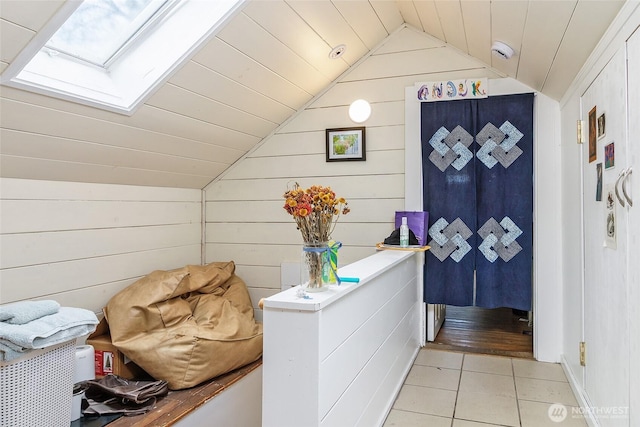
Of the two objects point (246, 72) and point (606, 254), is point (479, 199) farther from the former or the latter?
point (246, 72)

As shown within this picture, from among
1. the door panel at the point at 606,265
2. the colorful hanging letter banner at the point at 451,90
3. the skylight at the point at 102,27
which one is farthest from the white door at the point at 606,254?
the skylight at the point at 102,27

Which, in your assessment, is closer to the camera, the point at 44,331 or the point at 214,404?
the point at 44,331

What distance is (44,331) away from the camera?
1.59 meters

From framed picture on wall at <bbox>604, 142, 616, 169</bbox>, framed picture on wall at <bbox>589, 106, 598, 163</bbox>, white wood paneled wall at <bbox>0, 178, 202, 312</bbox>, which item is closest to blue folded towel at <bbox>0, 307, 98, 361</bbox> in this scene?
white wood paneled wall at <bbox>0, 178, 202, 312</bbox>

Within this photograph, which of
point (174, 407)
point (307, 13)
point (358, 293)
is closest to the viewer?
point (358, 293)

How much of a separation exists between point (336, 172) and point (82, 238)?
1772 mm

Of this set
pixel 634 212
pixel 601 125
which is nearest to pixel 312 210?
pixel 634 212

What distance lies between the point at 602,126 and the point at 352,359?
1401 millimetres

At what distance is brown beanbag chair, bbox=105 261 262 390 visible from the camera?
2242 millimetres

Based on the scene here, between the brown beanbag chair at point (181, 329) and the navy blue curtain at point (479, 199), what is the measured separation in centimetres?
140

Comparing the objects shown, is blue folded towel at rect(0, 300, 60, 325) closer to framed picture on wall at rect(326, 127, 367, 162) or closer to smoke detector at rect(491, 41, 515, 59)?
framed picture on wall at rect(326, 127, 367, 162)

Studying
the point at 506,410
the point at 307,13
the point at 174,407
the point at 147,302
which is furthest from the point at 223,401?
the point at 307,13

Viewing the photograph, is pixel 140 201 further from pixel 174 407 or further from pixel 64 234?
→ pixel 174 407

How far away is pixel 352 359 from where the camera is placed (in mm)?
1650
